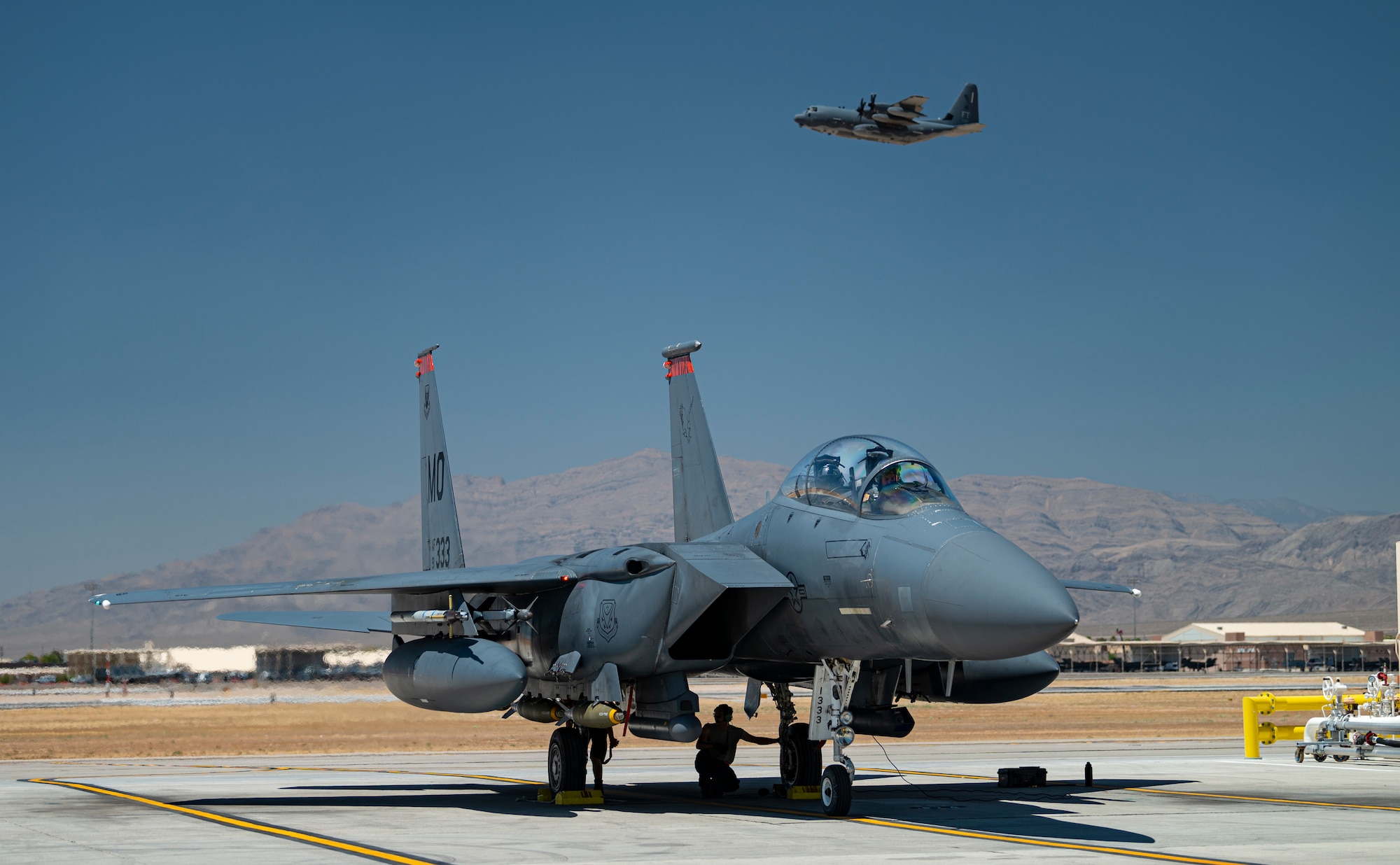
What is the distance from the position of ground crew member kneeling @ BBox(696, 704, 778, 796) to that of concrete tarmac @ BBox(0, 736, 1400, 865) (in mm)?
336

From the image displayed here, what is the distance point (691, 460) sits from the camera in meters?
20.0

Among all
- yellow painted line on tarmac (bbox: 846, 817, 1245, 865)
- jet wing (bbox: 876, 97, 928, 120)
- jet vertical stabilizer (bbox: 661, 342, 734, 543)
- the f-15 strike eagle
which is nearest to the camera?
yellow painted line on tarmac (bbox: 846, 817, 1245, 865)

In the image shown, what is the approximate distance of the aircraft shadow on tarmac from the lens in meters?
12.3

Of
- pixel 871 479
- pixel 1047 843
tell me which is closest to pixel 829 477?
pixel 871 479

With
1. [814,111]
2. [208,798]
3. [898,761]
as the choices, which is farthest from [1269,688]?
[208,798]

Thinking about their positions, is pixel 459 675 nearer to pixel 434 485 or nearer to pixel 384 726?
pixel 434 485

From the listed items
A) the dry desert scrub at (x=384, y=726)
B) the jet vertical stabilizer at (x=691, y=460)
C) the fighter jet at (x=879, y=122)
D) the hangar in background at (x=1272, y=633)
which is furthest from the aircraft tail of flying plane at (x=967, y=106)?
the hangar in background at (x=1272, y=633)

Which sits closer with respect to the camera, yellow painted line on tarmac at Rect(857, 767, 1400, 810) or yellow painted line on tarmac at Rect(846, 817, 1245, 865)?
yellow painted line on tarmac at Rect(846, 817, 1245, 865)

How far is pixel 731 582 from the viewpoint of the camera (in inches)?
495

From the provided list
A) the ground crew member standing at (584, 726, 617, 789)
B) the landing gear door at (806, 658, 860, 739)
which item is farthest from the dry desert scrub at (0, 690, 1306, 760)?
the landing gear door at (806, 658, 860, 739)

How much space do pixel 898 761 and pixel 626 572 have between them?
1021cm

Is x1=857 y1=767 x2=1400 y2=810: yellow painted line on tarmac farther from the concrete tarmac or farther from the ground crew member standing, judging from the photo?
the ground crew member standing

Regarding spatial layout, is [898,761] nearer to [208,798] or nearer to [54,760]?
[208,798]

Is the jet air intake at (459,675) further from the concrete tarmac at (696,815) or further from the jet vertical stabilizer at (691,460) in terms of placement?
the jet vertical stabilizer at (691,460)
